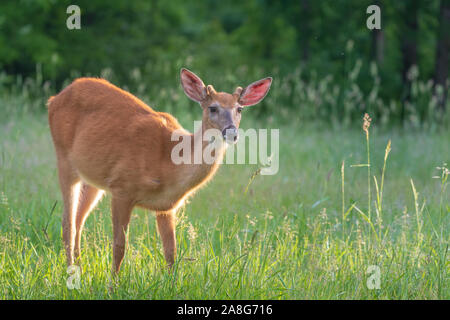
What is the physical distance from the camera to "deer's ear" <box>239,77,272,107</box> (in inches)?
187

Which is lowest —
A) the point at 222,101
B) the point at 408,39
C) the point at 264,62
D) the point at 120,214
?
the point at 120,214

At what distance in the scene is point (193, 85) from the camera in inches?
184

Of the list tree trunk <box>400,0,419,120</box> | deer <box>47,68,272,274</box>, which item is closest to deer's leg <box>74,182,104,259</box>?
deer <box>47,68,272,274</box>

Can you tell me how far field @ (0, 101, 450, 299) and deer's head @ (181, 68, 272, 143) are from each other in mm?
428

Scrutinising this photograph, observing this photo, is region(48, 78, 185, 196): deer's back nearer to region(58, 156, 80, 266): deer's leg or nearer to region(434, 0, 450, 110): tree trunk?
region(58, 156, 80, 266): deer's leg

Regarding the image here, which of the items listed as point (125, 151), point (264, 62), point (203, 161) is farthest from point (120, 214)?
point (264, 62)

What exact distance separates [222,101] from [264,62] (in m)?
16.1

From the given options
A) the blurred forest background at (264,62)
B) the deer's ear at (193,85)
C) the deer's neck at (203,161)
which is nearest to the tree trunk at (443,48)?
the blurred forest background at (264,62)

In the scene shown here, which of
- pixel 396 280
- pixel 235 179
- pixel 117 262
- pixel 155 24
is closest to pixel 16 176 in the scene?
pixel 235 179

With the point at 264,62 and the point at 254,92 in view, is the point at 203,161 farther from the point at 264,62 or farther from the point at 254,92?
the point at 264,62

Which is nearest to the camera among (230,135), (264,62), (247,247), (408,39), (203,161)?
(247,247)

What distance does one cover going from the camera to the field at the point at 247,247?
3697mm
